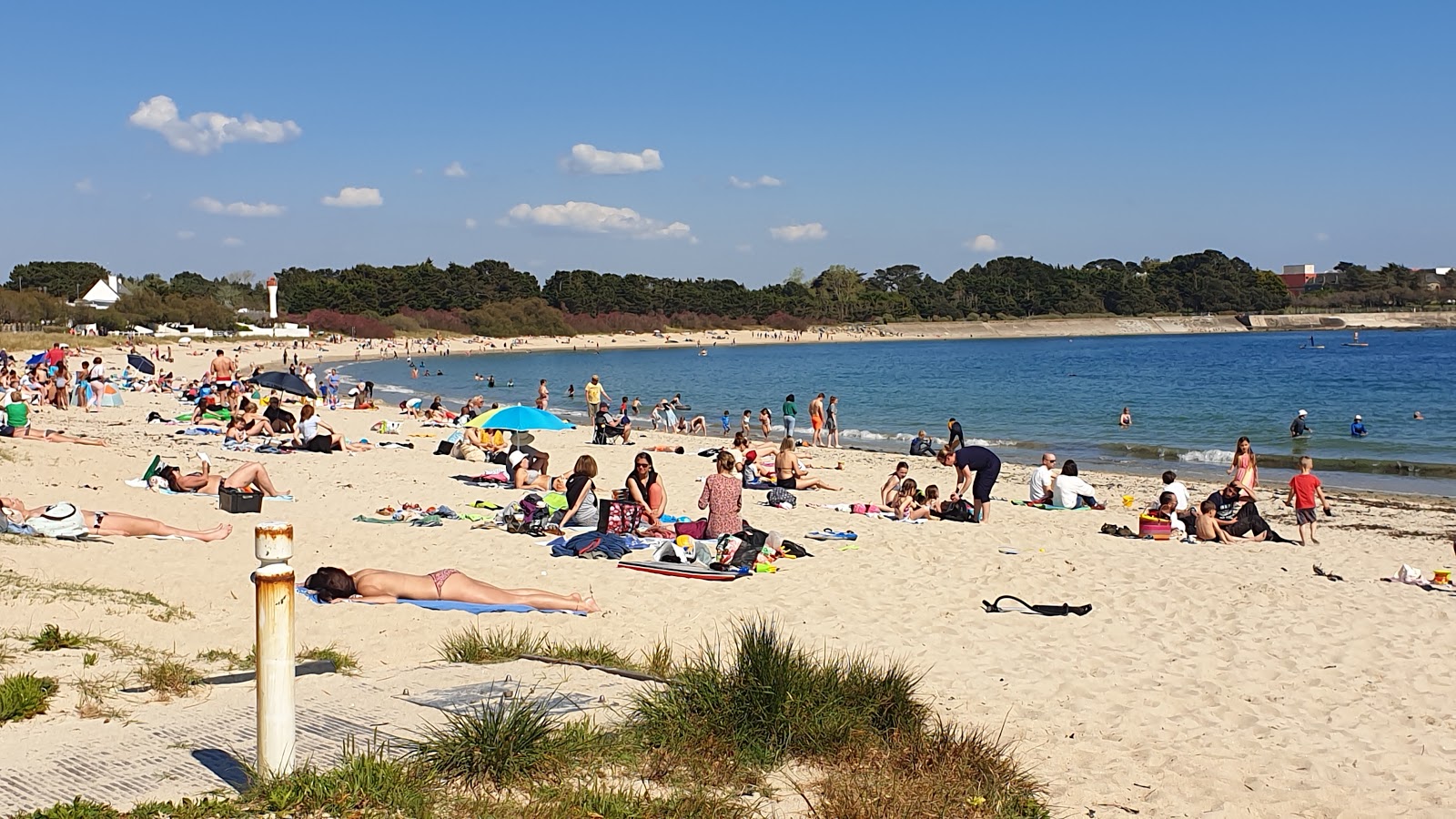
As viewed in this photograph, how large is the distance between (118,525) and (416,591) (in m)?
3.74

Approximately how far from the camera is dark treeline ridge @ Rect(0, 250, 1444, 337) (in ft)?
320

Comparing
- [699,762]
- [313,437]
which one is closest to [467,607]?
[699,762]

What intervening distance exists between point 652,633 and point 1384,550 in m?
9.24

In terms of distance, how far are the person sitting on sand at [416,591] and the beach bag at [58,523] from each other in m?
2.82

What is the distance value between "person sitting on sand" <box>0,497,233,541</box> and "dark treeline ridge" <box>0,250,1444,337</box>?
2876 inches

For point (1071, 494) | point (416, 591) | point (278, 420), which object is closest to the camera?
point (416, 591)

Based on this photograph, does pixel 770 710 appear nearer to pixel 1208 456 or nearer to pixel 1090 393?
pixel 1208 456

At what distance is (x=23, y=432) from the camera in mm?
17203

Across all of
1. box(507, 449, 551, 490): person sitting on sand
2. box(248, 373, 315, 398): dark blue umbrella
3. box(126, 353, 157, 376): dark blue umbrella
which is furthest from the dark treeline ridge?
box(507, 449, 551, 490): person sitting on sand

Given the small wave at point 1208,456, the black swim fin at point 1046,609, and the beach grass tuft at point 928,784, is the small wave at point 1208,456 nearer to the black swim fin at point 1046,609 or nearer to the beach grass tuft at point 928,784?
the black swim fin at point 1046,609

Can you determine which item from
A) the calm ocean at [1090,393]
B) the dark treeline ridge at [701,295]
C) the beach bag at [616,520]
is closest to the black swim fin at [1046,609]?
the beach bag at [616,520]

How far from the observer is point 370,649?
6969 mm

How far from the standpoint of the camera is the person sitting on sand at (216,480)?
41.4ft

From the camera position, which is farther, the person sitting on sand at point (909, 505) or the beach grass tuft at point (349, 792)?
the person sitting on sand at point (909, 505)
